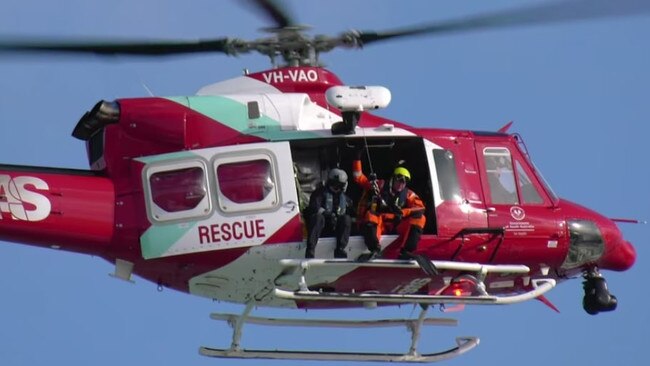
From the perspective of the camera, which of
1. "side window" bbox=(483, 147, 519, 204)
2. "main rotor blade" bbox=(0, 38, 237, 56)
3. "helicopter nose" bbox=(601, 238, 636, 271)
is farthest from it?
"helicopter nose" bbox=(601, 238, 636, 271)

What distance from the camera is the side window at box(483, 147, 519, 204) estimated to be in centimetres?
1662

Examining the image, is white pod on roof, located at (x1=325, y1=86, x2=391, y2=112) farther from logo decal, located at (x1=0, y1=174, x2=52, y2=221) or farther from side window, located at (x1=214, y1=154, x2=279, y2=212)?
logo decal, located at (x1=0, y1=174, x2=52, y2=221)

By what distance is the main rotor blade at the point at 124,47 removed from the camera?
15344mm

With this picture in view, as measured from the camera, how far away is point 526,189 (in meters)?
16.8

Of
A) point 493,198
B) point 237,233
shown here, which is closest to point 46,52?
point 237,233

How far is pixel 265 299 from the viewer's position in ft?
54.6

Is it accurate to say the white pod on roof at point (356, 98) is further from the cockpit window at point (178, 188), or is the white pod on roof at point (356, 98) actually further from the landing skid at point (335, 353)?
the landing skid at point (335, 353)

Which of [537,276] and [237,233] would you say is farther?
[537,276]

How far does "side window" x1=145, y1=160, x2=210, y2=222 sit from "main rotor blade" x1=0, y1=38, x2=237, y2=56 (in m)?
1.06

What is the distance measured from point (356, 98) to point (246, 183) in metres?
1.27

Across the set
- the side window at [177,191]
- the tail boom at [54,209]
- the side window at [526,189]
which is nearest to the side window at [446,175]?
the side window at [526,189]

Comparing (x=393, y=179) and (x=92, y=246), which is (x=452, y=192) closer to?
(x=393, y=179)

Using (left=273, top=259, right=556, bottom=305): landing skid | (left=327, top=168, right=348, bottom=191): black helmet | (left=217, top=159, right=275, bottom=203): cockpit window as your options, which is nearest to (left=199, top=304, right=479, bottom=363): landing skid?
(left=273, top=259, right=556, bottom=305): landing skid

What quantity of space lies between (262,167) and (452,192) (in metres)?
1.83
